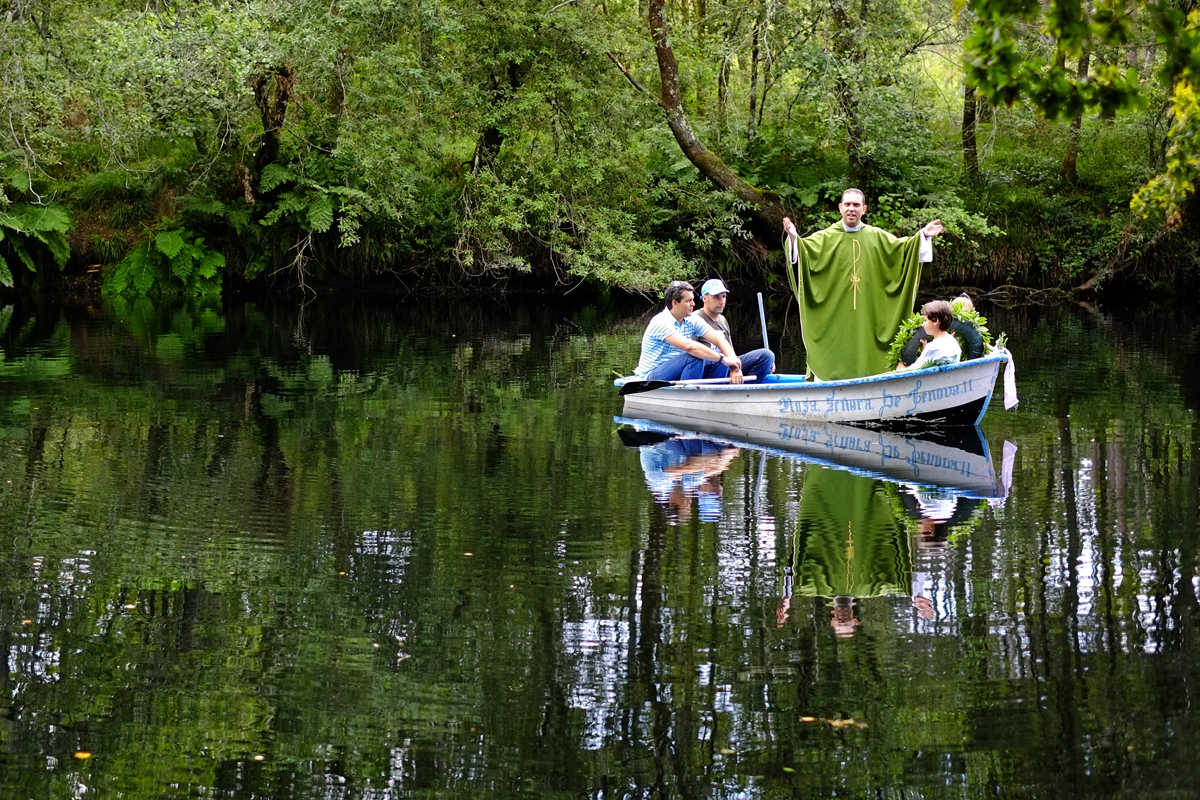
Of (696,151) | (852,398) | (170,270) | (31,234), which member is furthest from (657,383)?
(31,234)

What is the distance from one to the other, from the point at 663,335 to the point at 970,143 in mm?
16349

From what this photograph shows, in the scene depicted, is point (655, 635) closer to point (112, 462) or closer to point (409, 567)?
point (409, 567)

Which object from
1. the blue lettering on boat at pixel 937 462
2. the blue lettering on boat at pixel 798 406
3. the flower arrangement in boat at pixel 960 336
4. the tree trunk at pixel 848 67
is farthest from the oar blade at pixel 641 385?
the tree trunk at pixel 848 67

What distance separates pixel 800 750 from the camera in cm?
472

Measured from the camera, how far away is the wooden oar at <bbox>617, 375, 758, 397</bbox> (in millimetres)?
12711

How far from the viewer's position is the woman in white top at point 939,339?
1166 centimetres

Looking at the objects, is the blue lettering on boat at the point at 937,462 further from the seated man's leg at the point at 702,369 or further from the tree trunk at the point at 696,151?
the tree trunk at the point at 696,151

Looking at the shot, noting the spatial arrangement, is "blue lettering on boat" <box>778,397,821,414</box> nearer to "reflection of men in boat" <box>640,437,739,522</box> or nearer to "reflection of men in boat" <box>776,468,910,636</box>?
Result: "reflection of men in boat" <box>640,437,739,522</box>

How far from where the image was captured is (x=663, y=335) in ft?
42.4

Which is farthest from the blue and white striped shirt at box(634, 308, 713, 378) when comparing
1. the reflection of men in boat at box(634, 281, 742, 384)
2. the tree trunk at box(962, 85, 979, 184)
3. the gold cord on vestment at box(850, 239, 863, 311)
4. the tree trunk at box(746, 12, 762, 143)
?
the tree trunk at box(962, 85, 979, 184)

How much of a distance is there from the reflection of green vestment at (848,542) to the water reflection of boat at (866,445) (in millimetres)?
555

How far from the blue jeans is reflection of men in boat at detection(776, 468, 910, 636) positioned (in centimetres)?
349

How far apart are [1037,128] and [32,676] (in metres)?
25.9

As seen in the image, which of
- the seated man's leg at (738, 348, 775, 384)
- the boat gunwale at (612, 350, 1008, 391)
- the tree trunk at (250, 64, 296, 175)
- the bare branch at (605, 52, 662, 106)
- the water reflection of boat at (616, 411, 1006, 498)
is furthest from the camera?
the tree trunk at (250, 64, 296, 175)
